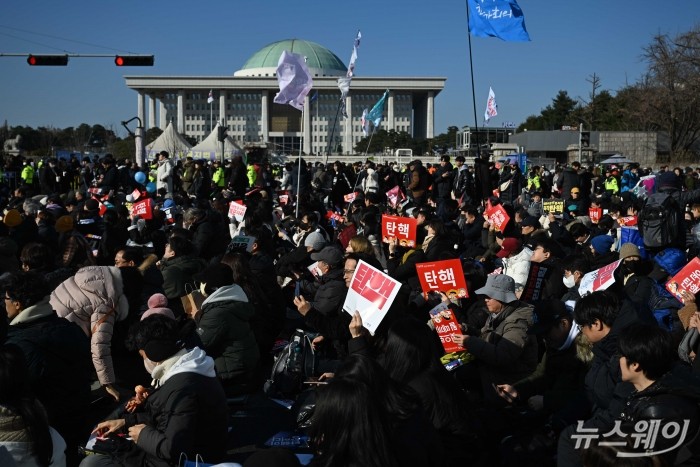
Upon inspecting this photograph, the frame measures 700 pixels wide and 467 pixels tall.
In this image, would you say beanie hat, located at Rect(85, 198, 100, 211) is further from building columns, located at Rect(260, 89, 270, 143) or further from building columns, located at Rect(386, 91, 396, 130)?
building columns, located at Rect(386, 91, 396, 130)

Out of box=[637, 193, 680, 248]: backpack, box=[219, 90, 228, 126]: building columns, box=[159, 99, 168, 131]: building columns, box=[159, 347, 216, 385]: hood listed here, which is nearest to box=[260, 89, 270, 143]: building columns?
box=[219, 90, 228, 126]: building columns

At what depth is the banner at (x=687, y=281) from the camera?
5.34 metres

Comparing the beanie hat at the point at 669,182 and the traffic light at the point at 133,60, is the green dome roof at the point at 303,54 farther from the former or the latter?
the beanie hat at the point at 669,182

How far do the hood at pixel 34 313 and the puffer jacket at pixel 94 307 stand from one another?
913 mm

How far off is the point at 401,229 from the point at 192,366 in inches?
199

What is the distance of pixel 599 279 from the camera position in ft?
17.5

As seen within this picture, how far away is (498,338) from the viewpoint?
4789 mm

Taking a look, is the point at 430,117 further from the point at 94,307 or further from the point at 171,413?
the point at 171,413

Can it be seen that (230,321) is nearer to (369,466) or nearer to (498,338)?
(498,338)

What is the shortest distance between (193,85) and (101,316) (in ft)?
379

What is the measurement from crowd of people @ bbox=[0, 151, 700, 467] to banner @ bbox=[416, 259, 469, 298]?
20 cm

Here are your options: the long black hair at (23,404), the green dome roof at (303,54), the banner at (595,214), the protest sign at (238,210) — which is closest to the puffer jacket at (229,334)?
the long black hair at (23,404)

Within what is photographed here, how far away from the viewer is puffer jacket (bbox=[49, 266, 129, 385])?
520 cm

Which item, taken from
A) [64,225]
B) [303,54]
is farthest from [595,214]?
[303,54]
